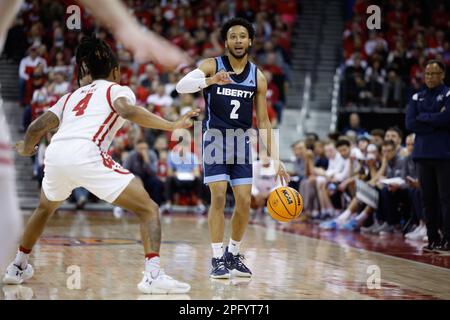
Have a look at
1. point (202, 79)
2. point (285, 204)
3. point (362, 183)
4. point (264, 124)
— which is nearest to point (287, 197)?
point (285, 204)

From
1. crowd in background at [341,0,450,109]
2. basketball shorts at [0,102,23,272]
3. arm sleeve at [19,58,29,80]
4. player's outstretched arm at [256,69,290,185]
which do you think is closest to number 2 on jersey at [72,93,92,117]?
player's outstretched arm at [256,69,290,185]

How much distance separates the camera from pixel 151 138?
16906 mm

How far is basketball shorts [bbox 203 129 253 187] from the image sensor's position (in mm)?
6883

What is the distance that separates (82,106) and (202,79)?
1.23 meters

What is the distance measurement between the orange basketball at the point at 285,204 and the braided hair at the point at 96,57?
2.15m

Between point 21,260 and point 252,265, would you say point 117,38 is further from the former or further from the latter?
point 252,265

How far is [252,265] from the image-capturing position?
775 cm

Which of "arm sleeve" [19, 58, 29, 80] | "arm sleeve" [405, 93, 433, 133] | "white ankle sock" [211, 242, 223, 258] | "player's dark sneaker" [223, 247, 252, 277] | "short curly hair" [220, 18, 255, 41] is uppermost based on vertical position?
"short curly hair" [220, 18, 255, 41]

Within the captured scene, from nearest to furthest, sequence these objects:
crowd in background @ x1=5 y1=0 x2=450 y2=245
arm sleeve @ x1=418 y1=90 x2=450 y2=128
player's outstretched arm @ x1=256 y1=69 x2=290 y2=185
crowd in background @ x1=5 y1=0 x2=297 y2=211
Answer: player's outstretched arm @ x1=256 y1=69 x2=290 y2=185 < arm sleeve @ x1=418 y1=90 x2=450 y2=128 < crowd in background @ x1=5 y1=0 x2=450 y2=245 < crowd in background @ x1=5 y1=0 x2=297 y2=211

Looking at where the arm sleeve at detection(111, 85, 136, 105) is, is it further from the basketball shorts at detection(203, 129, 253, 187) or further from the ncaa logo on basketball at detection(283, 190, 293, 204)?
the ncaa logo on basketball at detection(283, 190, 293, 204)

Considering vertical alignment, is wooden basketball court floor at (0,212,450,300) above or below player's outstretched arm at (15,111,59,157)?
below

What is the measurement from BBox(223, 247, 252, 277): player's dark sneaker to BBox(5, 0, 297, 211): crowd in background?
27.5 ft

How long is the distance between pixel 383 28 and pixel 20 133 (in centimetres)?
1010

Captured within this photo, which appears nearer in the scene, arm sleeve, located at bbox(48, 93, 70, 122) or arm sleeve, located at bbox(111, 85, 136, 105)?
arm sleeve, located at bbox(111, 85, 136, 105)
